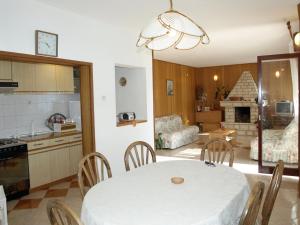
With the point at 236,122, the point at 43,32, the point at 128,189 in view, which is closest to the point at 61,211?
the point at 128,189

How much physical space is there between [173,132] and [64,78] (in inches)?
137

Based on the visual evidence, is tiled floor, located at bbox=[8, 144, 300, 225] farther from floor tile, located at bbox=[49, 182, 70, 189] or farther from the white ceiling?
the white ceiling

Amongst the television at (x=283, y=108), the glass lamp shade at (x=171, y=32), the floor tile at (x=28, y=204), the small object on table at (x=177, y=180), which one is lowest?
the floor tile at (x=28, y=204)

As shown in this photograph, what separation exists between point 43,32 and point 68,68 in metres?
1.68

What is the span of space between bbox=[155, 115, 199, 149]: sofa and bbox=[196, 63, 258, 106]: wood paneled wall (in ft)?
8.79

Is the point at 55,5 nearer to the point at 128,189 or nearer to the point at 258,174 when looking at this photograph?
the point at 128,189

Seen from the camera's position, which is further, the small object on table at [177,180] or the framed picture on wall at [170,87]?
the framed picture on wall at [170,87]

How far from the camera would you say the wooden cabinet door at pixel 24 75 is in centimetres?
401

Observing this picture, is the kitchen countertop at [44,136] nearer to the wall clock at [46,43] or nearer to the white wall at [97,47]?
the white wall at [97,47]

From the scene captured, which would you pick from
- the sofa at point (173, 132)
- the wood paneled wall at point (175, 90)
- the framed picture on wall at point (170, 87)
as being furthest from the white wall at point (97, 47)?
the framed picture on wall at point (170, 87)

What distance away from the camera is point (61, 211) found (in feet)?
4.29

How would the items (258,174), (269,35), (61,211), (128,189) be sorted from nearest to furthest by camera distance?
(61,211), (128,189), (258,174), (269,35)

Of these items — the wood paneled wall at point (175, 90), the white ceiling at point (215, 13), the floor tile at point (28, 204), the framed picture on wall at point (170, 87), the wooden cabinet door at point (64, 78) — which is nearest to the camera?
the white ceiling at point (215, 13)

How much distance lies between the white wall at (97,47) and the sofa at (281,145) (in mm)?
2138
